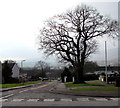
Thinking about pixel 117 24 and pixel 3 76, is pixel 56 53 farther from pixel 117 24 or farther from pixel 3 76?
pixel 3 76

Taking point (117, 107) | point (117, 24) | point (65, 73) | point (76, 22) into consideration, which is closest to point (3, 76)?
point (65, 73)

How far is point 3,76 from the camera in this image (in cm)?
7119

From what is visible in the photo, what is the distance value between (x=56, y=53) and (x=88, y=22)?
792 cm

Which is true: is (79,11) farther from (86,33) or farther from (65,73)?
(65,73)

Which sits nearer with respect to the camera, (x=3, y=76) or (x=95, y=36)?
(x=95, y=36)

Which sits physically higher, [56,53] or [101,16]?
[101,16]

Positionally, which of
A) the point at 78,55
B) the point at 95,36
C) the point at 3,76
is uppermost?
the point at 95,36

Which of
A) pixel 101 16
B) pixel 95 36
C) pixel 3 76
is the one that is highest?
pixel 101 16

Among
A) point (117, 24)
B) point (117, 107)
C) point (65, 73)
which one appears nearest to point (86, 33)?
point (117, 24)

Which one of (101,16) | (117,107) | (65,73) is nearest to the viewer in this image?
(117,107)

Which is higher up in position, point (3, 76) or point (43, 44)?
point (43, 44)

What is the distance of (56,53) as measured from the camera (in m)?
45.7

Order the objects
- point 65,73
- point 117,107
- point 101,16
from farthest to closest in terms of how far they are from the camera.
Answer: point 65,73 < point 101,16 < point 117,107

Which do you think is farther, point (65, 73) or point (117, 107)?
point (65, 73)
